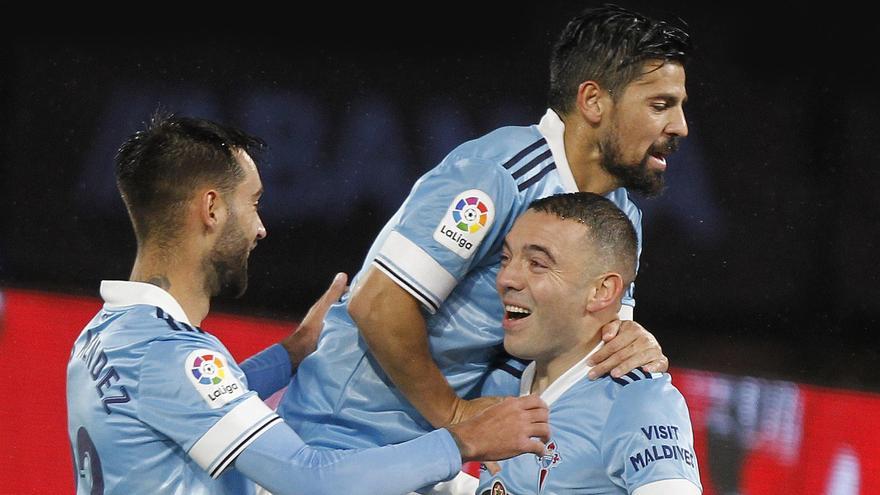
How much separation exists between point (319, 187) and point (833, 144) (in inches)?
88.6

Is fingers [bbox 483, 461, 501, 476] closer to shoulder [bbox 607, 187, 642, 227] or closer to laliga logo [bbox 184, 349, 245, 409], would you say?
laliga logo [bbox 184, 349, 245, 409]

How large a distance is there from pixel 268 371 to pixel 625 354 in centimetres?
81

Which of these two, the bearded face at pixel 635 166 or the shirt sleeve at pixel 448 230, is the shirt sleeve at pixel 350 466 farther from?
the bearded face at pixel 635 166

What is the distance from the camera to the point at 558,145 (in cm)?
247

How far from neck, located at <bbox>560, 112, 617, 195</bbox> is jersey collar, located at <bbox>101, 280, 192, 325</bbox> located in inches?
30.4

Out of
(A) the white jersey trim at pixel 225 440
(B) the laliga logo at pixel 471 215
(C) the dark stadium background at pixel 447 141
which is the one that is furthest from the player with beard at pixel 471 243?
(C) the dark stadium background at pixel 447 141

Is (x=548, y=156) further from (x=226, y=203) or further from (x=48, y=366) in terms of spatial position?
(x=48, y=366)

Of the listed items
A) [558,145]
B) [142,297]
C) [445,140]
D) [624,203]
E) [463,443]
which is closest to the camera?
[463,443]

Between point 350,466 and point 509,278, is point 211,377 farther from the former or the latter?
point 509,278

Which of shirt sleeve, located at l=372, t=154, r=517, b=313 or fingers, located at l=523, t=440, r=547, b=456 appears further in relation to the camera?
shirt sleeve, located at l=372, t=154, r=517, b=313

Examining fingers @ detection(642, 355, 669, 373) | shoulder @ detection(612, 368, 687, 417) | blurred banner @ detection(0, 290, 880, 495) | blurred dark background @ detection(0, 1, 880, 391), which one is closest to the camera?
shoulder @ detection(612, 368, 687, 417)

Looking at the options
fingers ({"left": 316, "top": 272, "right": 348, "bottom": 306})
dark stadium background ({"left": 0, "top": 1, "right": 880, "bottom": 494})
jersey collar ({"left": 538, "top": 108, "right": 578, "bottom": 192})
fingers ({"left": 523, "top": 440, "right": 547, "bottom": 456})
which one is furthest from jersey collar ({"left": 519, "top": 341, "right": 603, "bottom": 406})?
dark stadium background ({"left": 0, "top": 1, "right": 880, "bottom": 494})

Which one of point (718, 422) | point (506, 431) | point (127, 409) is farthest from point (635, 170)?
point (718, 422)

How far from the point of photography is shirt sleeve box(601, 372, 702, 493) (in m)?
2.01
